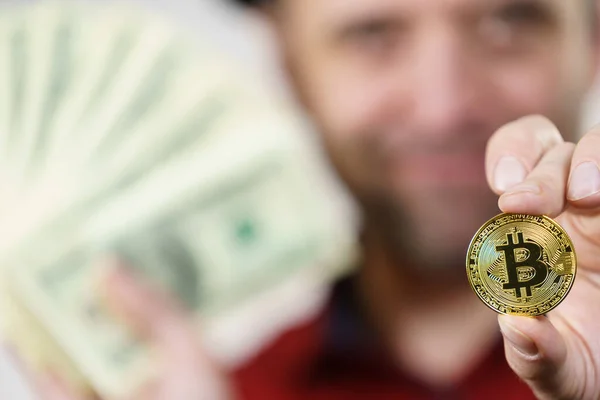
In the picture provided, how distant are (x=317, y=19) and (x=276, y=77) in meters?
0.14

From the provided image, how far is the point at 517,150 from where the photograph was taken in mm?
541

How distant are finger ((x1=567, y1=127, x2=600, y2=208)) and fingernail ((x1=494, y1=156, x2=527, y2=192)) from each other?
4cm

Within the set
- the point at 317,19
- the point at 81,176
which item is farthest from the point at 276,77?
the point at 81,176

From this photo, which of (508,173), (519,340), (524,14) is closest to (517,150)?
(508,173)

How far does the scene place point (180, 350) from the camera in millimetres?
1069

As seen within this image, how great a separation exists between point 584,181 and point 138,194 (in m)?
0.81

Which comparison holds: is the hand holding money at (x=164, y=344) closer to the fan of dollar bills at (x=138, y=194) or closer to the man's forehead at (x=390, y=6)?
the fan of dollar bills at (x=138, y=194)

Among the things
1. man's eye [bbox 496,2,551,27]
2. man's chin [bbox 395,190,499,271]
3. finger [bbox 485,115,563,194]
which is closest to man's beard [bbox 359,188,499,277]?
man's chin [bbox 395,190,499,271]

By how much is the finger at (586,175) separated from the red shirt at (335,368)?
643 mm

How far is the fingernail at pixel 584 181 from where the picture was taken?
0.48m

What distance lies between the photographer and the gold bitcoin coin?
51 centimetres

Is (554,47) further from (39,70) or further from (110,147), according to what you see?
(39,70)

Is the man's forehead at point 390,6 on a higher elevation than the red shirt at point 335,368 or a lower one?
higher

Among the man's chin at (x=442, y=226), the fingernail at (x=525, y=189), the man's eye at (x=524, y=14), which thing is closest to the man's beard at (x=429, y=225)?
the man's chin at (x=442, y=226)
